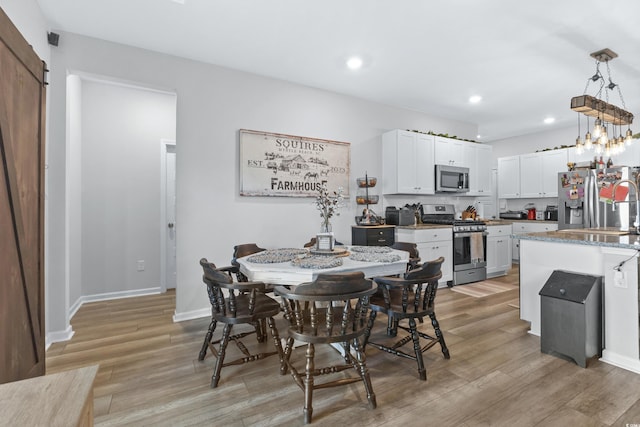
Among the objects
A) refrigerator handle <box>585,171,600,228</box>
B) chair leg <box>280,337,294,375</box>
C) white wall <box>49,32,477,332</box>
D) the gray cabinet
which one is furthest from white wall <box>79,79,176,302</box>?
refrigerator handle <box>585,171,600,228</box>

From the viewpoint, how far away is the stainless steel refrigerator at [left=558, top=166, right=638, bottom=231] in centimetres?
443

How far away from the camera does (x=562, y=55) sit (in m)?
3.23

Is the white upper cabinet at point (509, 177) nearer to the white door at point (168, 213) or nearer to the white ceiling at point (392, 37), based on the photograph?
the white ceiling at point (392, 37)

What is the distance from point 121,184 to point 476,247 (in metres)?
5.09

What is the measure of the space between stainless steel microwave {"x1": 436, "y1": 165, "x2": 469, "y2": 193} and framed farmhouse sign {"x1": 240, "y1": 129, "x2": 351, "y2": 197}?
5.31 ft

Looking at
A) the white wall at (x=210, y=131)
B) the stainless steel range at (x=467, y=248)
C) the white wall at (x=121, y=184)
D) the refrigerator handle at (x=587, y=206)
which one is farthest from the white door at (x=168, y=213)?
the refrigerator handle at (x=587, y=206)

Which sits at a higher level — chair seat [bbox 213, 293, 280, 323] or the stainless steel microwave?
the stainless steel microwave

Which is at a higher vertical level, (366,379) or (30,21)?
(30,21)

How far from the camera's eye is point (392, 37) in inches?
115

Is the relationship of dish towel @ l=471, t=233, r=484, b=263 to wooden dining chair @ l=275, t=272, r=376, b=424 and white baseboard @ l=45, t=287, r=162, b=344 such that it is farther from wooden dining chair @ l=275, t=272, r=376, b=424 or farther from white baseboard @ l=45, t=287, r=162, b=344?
white baseboard @ l=45, t=287, r=162, b=344

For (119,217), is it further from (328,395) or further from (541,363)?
(541,363)

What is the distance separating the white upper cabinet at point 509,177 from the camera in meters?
6.56

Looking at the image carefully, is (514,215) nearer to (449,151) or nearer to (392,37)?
(449,151)

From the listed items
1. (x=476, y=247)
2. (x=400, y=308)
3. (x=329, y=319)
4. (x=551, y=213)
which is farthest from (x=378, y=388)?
(x=551, y=213)
